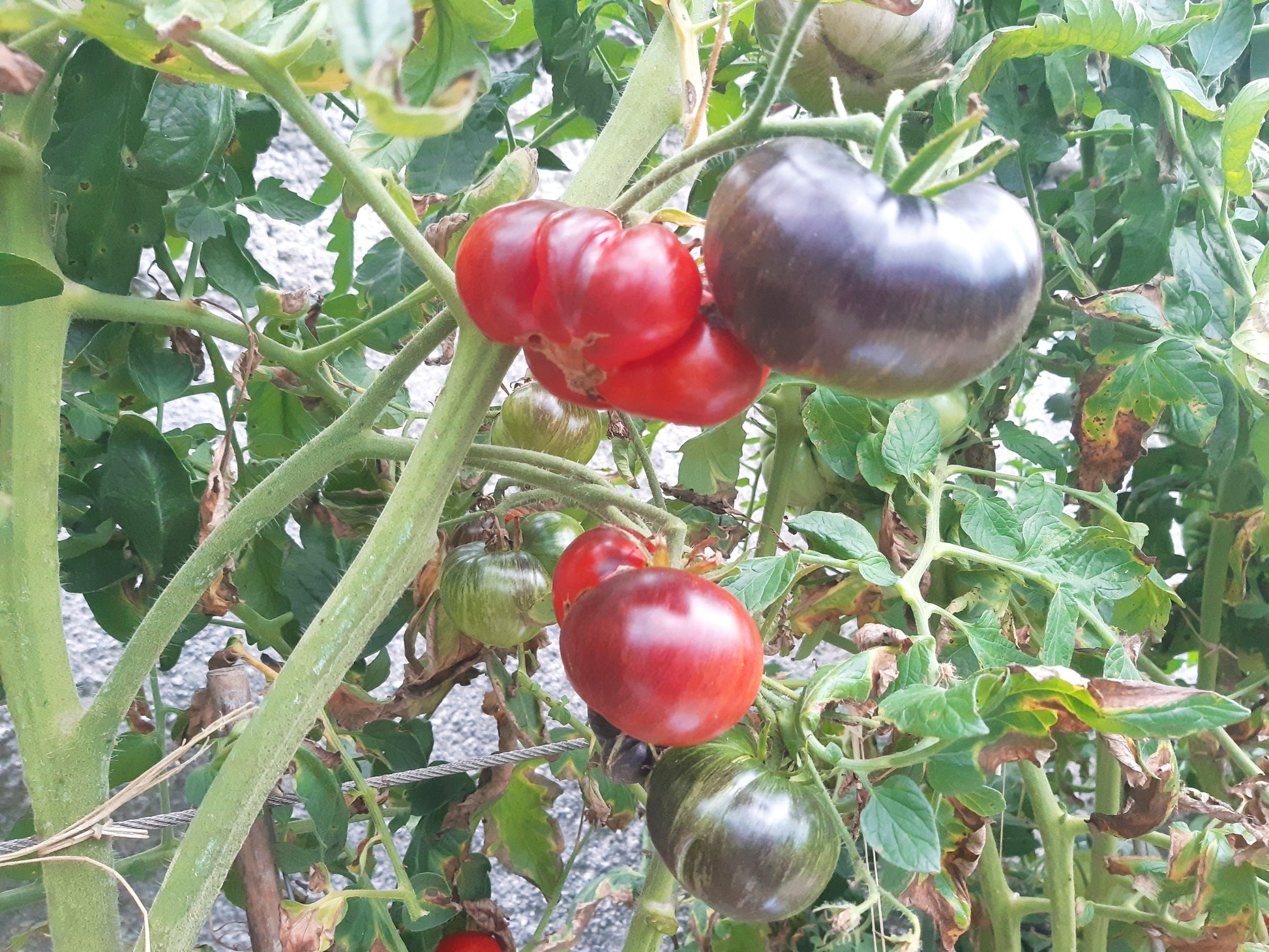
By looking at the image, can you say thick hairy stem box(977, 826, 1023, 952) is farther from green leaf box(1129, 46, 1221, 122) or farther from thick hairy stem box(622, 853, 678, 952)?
green leaf box(1129, 46, 1221, 122)

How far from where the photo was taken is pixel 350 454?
365 millimetres

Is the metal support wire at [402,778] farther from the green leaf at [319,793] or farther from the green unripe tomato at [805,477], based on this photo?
the green unripe tomato at [805,477]

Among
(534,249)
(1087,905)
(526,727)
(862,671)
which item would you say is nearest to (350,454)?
(534,249)

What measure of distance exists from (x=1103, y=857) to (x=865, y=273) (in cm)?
64

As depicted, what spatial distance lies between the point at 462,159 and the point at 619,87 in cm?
16

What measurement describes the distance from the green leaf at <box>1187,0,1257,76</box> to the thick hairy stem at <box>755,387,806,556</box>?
0.34m

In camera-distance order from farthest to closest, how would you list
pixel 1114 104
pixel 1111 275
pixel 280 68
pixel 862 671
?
pixel 1111 275 → pixel 1114 104 → pixel 862 671 → pixel 280 68

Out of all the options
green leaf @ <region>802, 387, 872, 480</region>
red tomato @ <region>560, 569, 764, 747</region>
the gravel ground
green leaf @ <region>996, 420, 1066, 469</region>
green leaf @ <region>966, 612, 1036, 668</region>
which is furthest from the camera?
the gravel ground

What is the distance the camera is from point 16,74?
270mm

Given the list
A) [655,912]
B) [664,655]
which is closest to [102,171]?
[664,655]

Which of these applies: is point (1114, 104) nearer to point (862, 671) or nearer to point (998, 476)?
point (998, 476)

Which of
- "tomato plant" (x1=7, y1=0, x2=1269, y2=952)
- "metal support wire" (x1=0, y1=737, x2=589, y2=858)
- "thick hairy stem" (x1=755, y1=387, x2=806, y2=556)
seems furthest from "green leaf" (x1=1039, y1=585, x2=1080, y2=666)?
"metal support wire" (x1=0, y1=737, x2=589, y2=858)

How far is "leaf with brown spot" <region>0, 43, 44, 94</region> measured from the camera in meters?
0.27

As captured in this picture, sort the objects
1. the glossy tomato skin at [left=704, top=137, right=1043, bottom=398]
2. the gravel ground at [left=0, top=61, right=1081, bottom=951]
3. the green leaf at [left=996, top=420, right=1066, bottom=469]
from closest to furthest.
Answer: the glossy tomato skin at [left=704, top=137, right=1043, bottom=398] < the green leaf at [left=996, top=420, right=1066, bottom=469] < the gravel ground at [left=0, top=61, right=1081, bottom=951]
